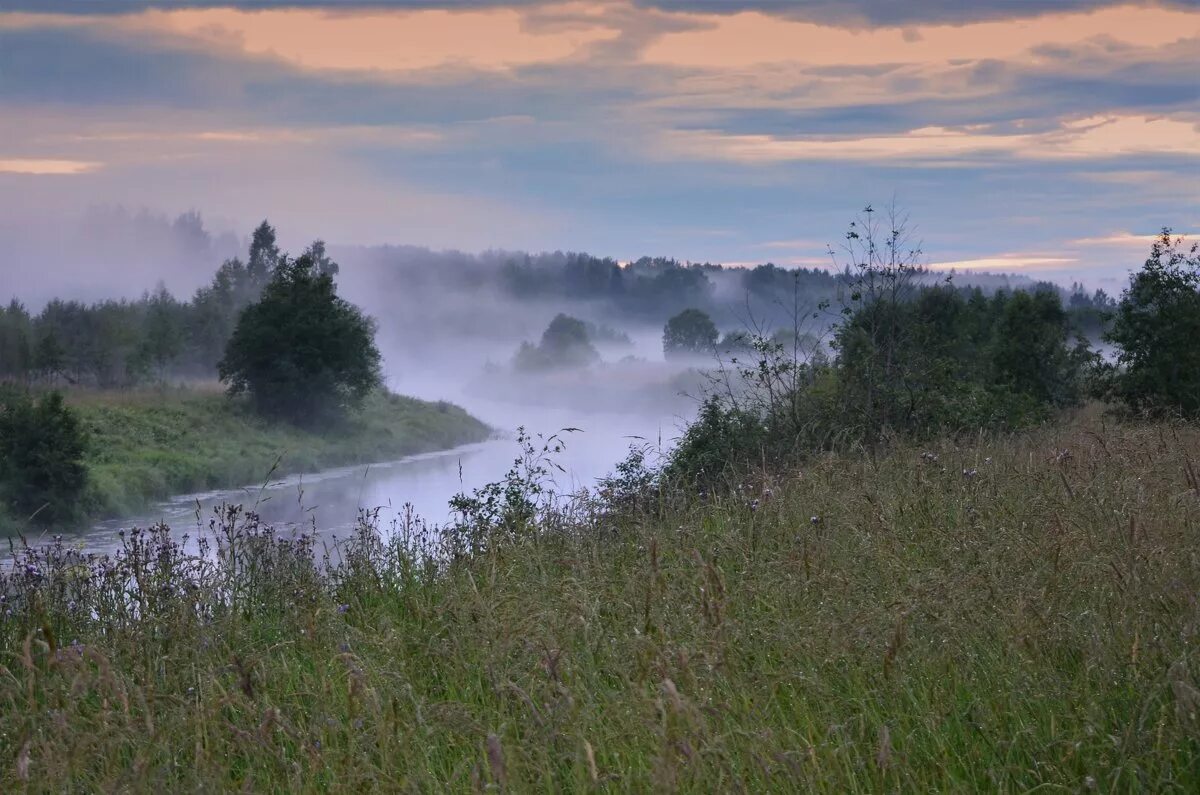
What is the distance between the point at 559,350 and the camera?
156500mm

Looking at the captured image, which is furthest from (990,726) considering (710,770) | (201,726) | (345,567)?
(345,567)

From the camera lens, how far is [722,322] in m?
134

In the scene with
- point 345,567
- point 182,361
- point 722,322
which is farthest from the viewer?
point 722,322

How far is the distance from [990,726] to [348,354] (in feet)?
188

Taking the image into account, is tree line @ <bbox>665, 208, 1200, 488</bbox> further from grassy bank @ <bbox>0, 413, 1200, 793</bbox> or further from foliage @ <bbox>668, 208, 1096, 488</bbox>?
grassy bank @ <bbox>0, 413, 1200, 793</bbox>

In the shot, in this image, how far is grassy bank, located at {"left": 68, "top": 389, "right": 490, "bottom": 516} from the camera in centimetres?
4753

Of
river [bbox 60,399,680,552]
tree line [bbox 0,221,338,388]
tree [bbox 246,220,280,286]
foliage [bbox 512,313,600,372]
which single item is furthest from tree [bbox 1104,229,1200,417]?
foliage [bbox 512,313,600,372]

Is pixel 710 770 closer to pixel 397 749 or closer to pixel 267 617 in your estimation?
pixel 397 749

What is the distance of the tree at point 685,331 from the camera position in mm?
127625

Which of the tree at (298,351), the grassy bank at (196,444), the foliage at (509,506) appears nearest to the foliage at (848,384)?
the foliage at (509,506)

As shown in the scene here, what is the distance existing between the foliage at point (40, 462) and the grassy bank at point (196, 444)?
4.46ft

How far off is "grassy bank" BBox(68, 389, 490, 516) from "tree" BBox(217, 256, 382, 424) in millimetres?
1427

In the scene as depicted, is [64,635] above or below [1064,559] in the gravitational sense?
below

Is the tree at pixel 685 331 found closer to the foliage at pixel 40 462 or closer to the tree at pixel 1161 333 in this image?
the foliage at pixel 40 462
